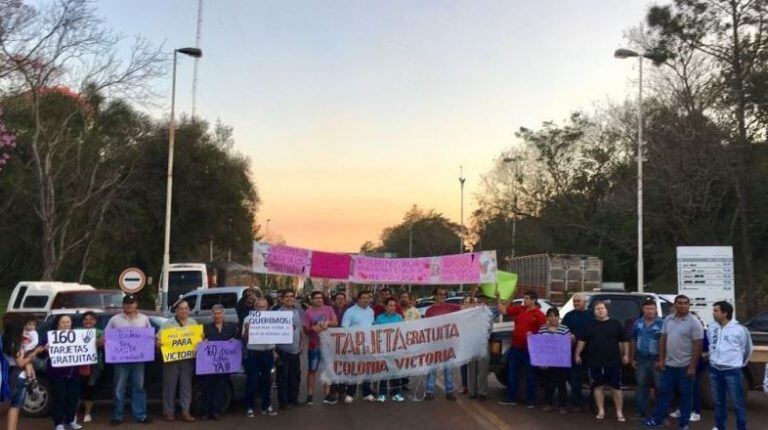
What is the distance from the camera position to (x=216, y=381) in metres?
11.7

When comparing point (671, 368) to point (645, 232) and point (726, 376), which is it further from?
point (645, 232)

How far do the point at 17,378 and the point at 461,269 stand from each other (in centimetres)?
862

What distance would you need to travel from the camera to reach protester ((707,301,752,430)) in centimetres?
995

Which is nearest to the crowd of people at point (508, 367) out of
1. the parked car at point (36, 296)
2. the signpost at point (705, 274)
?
the signpost at point (705, 274)

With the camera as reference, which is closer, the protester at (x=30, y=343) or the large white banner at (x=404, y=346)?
the protester at (x=30, y=343)

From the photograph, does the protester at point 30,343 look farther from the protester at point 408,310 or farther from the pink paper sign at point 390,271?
the pink paper sign at point 390,271

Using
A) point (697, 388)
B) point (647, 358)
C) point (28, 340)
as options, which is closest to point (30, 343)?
point (28, 340)

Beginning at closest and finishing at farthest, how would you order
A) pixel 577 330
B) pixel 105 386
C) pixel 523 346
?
pixel 105 386 → pixel 577 330 → pixel 523 346

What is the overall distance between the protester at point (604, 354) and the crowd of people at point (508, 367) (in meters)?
0.01

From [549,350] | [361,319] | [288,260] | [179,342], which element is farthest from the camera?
[288,260]

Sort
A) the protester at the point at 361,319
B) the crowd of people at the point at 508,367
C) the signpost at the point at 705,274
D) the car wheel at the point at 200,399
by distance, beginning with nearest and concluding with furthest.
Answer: the crowd of people at the point at 508,367 < the car wheel at the point at 200,399 < the protester at the point at 361,319 < the signpost at the point at 705,274

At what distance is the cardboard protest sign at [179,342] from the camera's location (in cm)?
1122

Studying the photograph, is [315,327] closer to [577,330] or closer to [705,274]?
[577,330]

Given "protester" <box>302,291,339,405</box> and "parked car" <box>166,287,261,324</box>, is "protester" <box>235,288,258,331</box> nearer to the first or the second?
"protester" <box>302,291,339,405</box>
